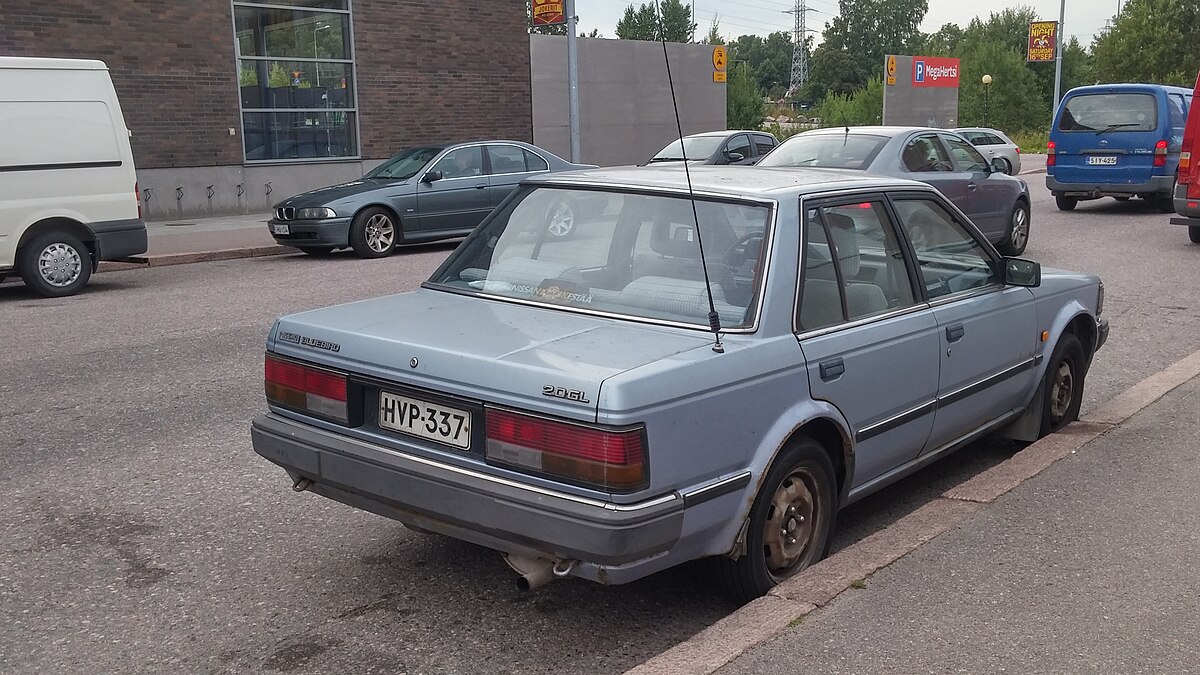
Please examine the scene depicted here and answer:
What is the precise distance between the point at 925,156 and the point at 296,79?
1340 centimetres

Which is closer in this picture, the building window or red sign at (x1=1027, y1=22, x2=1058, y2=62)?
the building window

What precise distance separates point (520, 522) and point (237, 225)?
1670cm

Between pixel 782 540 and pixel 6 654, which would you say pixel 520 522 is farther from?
pixel 6 654

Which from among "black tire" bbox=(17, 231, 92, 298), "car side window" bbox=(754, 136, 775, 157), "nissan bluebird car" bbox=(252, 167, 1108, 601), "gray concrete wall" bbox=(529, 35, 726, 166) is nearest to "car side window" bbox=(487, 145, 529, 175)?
"car side window" bbox=(754, 136, 775, 157)

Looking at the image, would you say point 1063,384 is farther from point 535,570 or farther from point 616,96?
point 616,96

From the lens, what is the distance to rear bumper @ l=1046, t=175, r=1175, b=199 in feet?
60.2

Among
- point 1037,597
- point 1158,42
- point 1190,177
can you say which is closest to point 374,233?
point 1190,177

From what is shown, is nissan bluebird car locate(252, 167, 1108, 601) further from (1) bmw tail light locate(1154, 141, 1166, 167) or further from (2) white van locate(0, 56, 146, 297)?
(1) bmw tail light locate(1154, 141, 1166, 167)

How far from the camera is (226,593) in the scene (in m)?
4.29


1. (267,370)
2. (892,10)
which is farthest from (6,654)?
(892,10)

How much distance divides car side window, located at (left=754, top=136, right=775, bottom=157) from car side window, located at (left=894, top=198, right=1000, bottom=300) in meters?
13.9

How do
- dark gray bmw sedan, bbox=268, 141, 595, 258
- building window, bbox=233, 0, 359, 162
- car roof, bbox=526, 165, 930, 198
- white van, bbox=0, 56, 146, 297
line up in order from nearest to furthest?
car roof, bbox=526, 165, 930, 198
white van, bbox=0, 56, 146, 297
dark gray bmw sedan, bbox=268, 141, 595, 258
building window, bbox=233, 0, 359, 162

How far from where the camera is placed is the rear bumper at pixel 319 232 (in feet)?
47.7

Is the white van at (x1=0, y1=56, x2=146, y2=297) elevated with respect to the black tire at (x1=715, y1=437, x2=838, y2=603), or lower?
elevated
